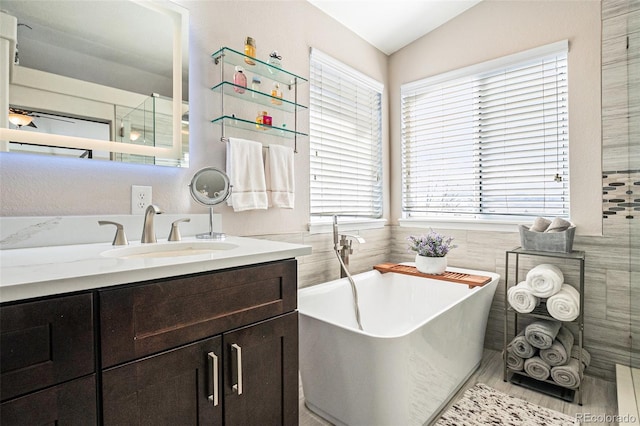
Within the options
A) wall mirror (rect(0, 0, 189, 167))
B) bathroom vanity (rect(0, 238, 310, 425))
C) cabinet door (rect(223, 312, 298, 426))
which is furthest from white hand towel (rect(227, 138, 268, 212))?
cabinet door (rect(223, 312, 298, 426))

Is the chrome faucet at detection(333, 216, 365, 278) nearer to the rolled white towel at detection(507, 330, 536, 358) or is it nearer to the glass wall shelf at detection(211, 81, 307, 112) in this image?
the glass wall shelf at detection(211, 81, 307, 112)

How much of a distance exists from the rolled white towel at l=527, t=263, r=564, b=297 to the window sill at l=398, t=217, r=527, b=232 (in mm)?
435

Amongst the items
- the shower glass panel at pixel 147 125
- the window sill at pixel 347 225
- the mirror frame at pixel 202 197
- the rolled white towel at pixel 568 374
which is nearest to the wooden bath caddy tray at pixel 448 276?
the window sill at pixel 347 225

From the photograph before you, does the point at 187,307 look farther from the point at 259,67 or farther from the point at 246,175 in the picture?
the point at 259,67

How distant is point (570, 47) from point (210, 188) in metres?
2.36

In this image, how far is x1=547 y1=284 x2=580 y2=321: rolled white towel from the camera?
1.80 m

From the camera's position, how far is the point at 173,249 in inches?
50.4

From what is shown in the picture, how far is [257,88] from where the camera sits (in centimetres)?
187

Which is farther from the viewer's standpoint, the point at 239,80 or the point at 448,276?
the point at 448,276

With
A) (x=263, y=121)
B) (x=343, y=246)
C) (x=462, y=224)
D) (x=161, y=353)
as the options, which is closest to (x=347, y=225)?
(x=343, y=246)

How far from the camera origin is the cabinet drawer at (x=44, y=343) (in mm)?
600

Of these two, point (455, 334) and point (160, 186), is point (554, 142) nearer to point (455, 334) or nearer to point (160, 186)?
point (455, 334)

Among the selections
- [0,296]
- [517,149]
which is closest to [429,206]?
[517,149]

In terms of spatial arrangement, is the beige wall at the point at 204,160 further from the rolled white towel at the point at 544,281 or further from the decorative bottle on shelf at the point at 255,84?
the rolled white towel at the point at 544,281
